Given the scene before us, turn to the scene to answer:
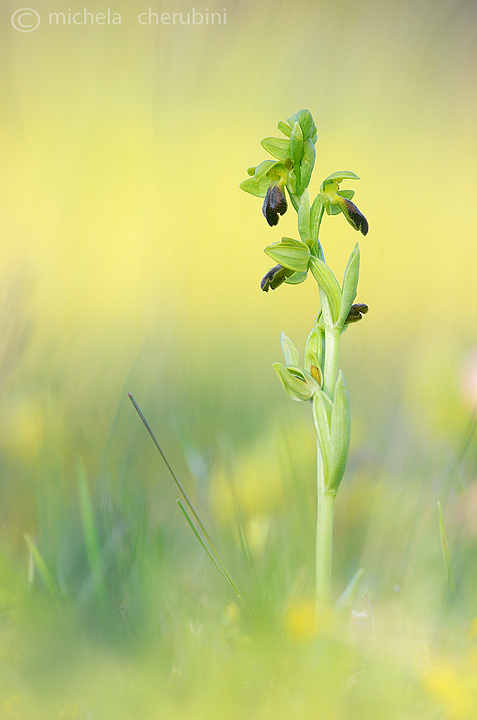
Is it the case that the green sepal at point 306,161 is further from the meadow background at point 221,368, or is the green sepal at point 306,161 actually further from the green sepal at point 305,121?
the meadow background at point 221,368

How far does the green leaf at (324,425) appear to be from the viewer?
490 mm

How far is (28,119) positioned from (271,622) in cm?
120

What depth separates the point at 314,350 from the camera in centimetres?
55

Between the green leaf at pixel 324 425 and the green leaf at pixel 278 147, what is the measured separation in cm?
26

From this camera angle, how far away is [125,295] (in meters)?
0.97

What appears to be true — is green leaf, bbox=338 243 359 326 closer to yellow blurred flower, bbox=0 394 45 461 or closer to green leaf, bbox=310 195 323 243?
green leaf, bbox=310 195 323 243

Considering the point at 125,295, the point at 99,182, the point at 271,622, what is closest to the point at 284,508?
the point at 271,622

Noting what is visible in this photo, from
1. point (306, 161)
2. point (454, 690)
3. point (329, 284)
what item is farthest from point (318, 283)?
point (454, 690)

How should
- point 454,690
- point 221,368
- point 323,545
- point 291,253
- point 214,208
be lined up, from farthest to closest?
point 214,208 → point 221,368 → point 291,253 → point 323,545 → point 454,690

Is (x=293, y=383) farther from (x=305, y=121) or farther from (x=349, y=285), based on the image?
(x=305, y=121)

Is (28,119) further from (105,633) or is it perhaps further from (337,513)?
(105,633)

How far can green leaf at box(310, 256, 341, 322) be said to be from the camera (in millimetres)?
540

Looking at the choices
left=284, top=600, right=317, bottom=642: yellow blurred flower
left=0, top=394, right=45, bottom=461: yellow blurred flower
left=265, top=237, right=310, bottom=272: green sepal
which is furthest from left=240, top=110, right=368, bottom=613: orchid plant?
left=0, top=394, right=45, bottom=461: yellow blurred flower

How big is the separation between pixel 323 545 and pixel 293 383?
16cm
